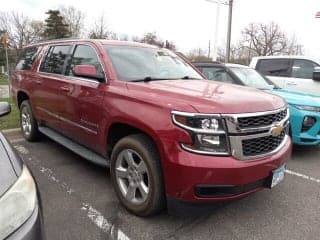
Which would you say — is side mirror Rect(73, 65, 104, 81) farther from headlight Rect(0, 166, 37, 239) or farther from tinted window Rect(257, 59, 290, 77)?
tinted window Rect(257, 59, 290, 77)

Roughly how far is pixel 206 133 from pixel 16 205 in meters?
1.61

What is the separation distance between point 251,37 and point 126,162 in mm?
54129

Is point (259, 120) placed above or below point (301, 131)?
above

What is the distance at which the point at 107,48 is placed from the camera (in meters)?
4.33

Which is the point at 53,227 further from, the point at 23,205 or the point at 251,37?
the point at 251,37

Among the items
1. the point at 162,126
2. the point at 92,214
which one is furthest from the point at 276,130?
the point at 92,214

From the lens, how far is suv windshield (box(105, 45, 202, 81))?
4086mm

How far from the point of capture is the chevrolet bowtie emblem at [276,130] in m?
3.35

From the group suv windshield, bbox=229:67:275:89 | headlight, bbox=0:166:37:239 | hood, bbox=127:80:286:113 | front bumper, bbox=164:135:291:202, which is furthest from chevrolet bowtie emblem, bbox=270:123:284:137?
suv windshield, bbox=229:67:275:89

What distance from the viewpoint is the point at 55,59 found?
533 cm

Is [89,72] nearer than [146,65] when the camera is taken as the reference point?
Yes

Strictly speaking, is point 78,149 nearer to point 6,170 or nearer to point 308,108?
point 6,170

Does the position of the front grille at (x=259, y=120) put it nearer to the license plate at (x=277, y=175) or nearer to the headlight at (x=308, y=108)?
the license plate at (x=277, y=175)

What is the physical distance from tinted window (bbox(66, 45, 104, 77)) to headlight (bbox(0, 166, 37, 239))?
2.21 m
